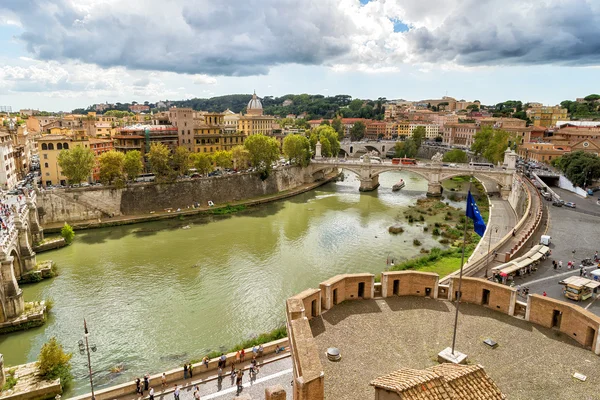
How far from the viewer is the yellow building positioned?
107 feet

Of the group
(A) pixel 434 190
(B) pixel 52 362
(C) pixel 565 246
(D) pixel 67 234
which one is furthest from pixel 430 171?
(B) pixel 52 362

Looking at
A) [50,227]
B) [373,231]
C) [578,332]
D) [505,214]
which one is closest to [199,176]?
[50,227]

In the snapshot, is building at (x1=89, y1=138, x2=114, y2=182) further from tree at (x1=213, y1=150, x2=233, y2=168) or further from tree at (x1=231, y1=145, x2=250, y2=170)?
tree at (x1=231, y1=145, x2=250, y2=170)

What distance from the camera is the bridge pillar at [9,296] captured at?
51.2 ft

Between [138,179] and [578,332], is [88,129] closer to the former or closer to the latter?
[138,179]

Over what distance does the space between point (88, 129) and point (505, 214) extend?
4211 cm

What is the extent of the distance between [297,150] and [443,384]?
40129 mm

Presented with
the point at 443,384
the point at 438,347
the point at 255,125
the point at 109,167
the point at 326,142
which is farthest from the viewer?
the point at 255,125

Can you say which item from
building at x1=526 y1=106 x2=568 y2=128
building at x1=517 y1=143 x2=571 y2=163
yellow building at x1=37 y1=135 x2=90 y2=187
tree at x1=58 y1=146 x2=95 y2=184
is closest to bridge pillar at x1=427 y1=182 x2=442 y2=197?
building at x1=517 y1=143 x2=571 y2=163

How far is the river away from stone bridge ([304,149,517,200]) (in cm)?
878

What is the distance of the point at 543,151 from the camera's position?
47062 mm

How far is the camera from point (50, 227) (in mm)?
27656

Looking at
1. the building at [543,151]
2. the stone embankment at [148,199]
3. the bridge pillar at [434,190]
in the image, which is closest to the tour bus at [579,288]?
the stone embankment at [148,199]

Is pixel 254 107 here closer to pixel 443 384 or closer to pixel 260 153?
pixel 260 153
